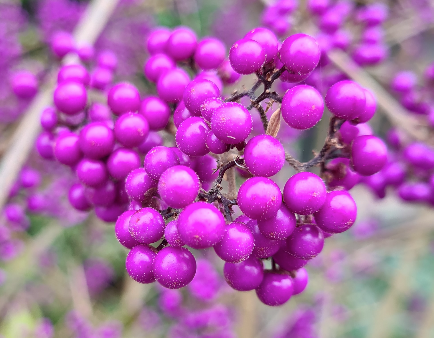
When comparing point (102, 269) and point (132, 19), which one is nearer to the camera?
point (132, 19)

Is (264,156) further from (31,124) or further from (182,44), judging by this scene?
(31,124)

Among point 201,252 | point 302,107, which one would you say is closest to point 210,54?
point 302,107

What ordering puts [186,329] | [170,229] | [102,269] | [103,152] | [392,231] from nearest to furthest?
[170,229] → [103,152] → [186,329] → [392,231] → [102,269]

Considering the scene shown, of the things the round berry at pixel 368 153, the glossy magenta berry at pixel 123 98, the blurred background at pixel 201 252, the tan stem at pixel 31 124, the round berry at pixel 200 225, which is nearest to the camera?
the round berry at pixel 200 225

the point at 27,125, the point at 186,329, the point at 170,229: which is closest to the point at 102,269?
the point at 186,329

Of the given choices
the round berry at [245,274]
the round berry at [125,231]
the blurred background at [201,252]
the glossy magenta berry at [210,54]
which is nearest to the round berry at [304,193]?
the round berry at [245,274]

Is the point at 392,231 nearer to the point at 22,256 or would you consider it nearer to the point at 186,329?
the point at 186,329

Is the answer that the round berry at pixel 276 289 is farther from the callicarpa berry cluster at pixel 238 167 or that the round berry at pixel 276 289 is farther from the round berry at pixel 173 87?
the round berry at pixel 173 87

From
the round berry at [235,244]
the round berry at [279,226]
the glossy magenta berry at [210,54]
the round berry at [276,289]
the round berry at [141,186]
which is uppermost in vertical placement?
the glossy magenta berry at [210,54]
